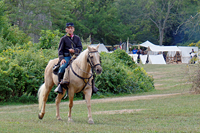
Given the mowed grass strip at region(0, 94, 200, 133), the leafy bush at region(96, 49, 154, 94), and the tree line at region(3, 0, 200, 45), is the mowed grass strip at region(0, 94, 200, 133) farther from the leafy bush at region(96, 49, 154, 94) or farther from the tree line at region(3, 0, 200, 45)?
the tree line at region(3, 0, 200, 45)

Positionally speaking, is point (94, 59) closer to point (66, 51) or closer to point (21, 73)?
point (66, 51)

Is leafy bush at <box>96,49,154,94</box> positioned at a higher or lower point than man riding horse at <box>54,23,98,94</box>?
lower

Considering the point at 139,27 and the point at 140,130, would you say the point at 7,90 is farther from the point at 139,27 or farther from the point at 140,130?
the point at 139,27

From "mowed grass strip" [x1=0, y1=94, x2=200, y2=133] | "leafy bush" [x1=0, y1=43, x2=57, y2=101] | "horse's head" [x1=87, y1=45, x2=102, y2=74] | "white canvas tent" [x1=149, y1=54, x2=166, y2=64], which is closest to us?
"mowed grass strip" [x1=0, y1=94, x2=200, y2=133]

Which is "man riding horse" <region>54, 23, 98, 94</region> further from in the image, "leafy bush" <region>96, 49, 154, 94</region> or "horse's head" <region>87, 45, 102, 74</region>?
"leafy bush" <region>96, 49, 154, 94</region>

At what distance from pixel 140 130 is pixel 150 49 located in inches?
1813

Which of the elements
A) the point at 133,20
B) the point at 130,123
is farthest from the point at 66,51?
the point at 133,20

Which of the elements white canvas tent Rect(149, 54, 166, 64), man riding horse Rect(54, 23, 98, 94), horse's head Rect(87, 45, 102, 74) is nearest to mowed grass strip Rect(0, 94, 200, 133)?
man riding horse Rect(54, 23, 98, 94)

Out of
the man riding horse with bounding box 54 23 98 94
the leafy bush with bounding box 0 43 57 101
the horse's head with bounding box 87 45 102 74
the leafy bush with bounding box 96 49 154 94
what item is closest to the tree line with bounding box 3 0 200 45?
the leafy bush with bounding box 96 49 154 94

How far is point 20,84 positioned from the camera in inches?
642

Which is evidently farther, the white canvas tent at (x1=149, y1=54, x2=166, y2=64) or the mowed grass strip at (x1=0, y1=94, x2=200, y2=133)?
the white canvas tent at (x1=149, y1=54, x2=166, y2=64)

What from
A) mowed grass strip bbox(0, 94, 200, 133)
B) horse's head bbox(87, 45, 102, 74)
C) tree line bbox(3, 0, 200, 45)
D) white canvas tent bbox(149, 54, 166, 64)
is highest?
tree line bbox(3, 0, 200, 45)

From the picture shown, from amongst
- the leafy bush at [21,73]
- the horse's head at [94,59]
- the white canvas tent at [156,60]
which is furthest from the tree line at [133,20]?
the horse's head at [94,59]

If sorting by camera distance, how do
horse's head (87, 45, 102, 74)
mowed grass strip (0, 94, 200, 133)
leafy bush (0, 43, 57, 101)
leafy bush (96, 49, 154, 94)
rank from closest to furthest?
mowed grass strip (0, 94, 200, 133), horse's head (87, 45, 102, 74), leafy bush (0, 43, 57, 101), leafy bush (96, 49, 154, 94)
